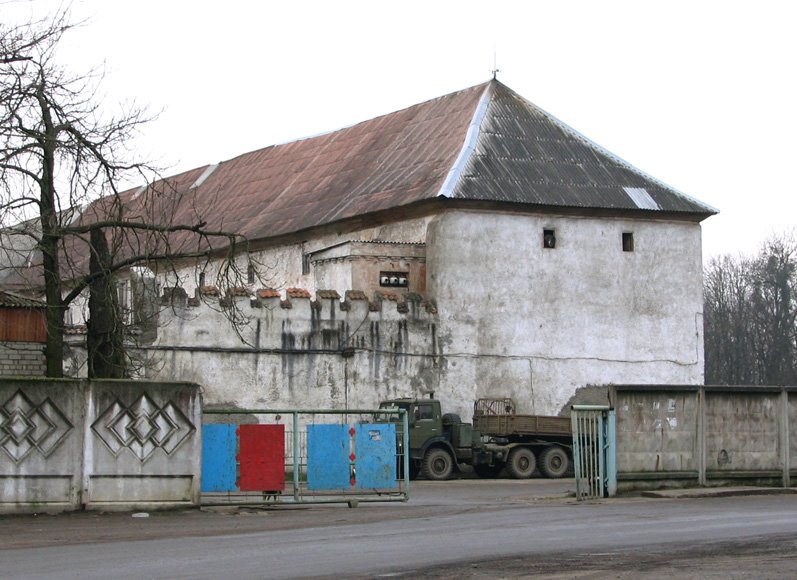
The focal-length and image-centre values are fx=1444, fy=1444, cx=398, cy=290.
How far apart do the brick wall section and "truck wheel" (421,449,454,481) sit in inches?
358

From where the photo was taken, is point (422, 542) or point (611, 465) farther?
point (611, 465)

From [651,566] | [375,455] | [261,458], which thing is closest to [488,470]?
[375,455]

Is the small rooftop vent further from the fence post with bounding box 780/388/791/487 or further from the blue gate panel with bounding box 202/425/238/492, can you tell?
the blue gate panel with bounding box 202/425/238/492

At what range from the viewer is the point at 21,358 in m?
31.7

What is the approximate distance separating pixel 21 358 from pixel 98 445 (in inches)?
475

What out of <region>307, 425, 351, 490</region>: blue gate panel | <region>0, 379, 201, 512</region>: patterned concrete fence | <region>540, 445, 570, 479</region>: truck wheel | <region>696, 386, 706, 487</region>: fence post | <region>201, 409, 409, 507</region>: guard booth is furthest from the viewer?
<region>540, 445, 570, 479</region>: truck wheel

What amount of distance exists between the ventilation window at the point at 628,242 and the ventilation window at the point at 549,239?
2393 millimetres

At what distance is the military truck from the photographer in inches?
1351

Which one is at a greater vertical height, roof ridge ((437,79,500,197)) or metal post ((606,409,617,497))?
roof ridge ((437,79,500,197))

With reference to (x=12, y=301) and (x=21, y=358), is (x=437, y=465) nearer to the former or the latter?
(x=21, y=358)

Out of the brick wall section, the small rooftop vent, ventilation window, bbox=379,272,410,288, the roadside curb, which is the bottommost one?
the roadside curb

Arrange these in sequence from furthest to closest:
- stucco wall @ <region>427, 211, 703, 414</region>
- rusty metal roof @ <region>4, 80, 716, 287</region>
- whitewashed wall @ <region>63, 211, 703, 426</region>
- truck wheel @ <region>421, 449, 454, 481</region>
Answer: rusty metal roof @ <region>4, 80, 716, 287</region> → stucco wall @ <region>427, 211, 703, 414</region> → whitewashed wall @ <region>63, 211, 703, 426</region> → truck wheel @ <region>421, 449, 454, 481</region>

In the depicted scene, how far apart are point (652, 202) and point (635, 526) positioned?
25886 millimetres

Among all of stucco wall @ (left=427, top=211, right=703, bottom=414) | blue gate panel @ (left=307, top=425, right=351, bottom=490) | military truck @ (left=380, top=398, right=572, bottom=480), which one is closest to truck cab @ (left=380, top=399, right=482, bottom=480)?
military truck @ (left=380, top=398, right=572, bottom=480)
